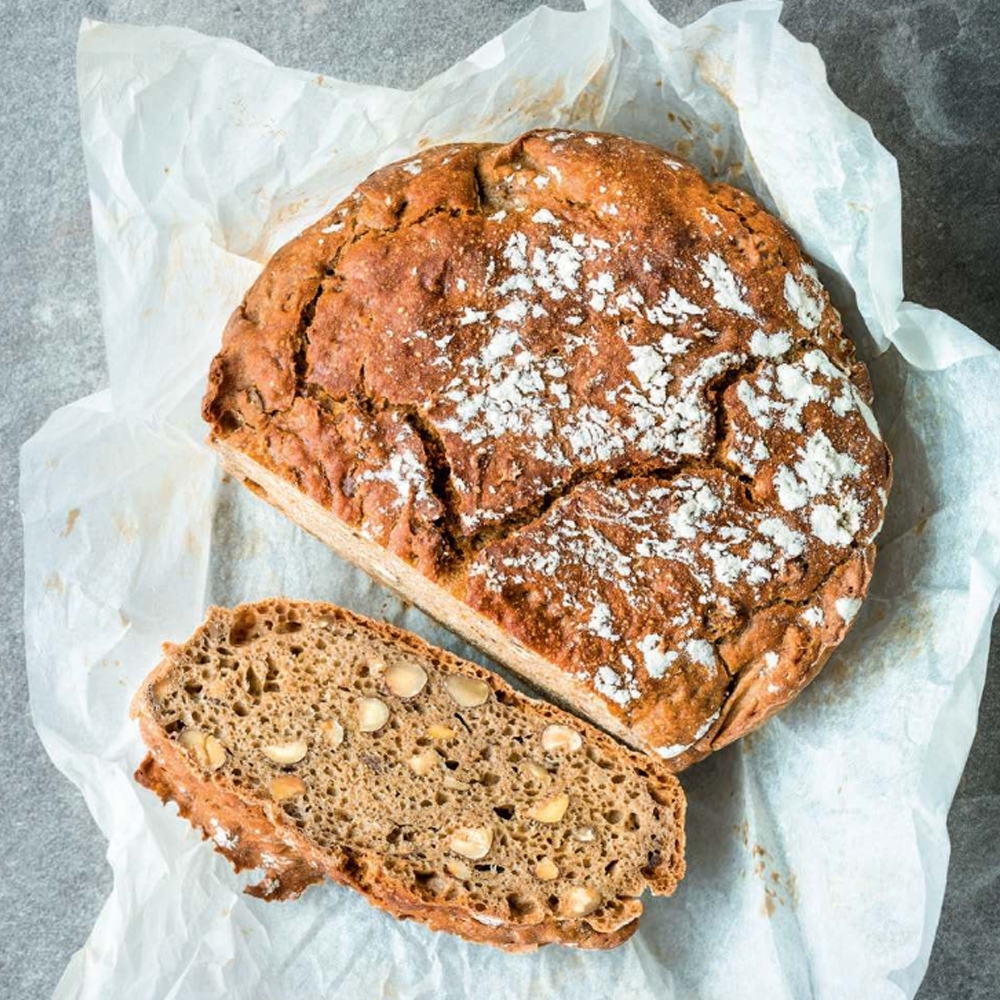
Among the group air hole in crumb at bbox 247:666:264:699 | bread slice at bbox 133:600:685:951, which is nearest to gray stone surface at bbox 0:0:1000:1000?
bread slice at bbox 133:600:685:951

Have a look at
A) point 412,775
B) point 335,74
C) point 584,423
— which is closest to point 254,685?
point 412,775

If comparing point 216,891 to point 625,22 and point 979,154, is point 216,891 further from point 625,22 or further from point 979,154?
point 979,154

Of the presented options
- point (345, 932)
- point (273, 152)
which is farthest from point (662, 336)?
point (345, 932)

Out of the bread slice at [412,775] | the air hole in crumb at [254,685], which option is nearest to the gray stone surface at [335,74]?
the bread slice at [412,775]

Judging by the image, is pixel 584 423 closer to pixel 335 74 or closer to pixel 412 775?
pixel 412 775

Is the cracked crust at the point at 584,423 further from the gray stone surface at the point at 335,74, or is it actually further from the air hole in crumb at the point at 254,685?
the gray stone surface at the point at 335,74
